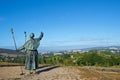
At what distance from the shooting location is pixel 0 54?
4356 cm

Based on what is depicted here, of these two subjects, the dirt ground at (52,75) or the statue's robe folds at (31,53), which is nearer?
the dirt ground at (52,75)

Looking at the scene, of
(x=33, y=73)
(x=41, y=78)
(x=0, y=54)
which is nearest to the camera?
(x=41, y=78)

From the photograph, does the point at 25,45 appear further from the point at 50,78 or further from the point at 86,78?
the point at 86,78

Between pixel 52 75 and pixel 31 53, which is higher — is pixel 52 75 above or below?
below

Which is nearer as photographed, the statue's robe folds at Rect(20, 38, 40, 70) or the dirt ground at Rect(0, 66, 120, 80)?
the dirt ground at Rect(0, 66, 120, 80)

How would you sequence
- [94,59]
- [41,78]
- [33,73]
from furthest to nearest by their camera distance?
[94,59] → [33,73] → [41,78]

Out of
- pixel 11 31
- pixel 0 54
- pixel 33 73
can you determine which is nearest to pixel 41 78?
pixel 33 73

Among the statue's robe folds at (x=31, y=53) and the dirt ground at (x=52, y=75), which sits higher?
the statue's robe folds at (x=31, y=53)

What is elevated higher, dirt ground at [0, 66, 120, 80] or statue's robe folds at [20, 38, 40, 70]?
statue's robe folds at [20, 38, 40, 70]

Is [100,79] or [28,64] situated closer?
[100,79]

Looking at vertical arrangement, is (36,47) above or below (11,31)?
below

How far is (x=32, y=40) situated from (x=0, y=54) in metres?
26.1

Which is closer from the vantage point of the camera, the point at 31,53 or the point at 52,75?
the point at 52,75

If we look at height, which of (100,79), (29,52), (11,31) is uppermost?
(11,31)
